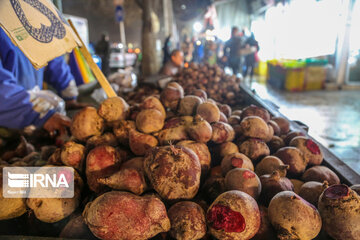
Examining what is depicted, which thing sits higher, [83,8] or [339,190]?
[83,8]

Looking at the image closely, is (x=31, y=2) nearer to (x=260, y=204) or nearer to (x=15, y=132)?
(x=15, y=132)

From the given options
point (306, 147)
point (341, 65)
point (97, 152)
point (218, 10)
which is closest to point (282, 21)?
point (341, 65)

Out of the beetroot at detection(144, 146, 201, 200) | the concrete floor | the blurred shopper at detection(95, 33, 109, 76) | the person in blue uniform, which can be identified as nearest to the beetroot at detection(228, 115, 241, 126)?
the beetroot at detection(144, 146, 201, 200)

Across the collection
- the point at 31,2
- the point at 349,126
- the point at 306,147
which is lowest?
the point at 349,126

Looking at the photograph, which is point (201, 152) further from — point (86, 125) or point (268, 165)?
point (86, 125)

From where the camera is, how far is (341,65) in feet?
32.4

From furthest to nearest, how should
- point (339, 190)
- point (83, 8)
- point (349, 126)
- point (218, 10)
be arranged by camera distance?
1. point (83, 8)
2. point (218, 10)
3. point (349, 126)
4. point (339, 190)

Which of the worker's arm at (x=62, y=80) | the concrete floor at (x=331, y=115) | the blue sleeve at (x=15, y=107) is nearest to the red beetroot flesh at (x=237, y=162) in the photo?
the blue sleeve at (x=15, y=107)

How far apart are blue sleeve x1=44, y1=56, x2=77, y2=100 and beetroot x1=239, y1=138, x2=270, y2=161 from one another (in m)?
3.66

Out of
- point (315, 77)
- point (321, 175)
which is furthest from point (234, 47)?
point (321, 175)

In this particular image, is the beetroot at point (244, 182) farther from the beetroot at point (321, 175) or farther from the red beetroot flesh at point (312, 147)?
the red beetroot flesh at point (312, 147)

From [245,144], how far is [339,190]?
29.2 inches

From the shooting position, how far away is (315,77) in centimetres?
1023

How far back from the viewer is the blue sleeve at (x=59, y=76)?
4172 millimetres
